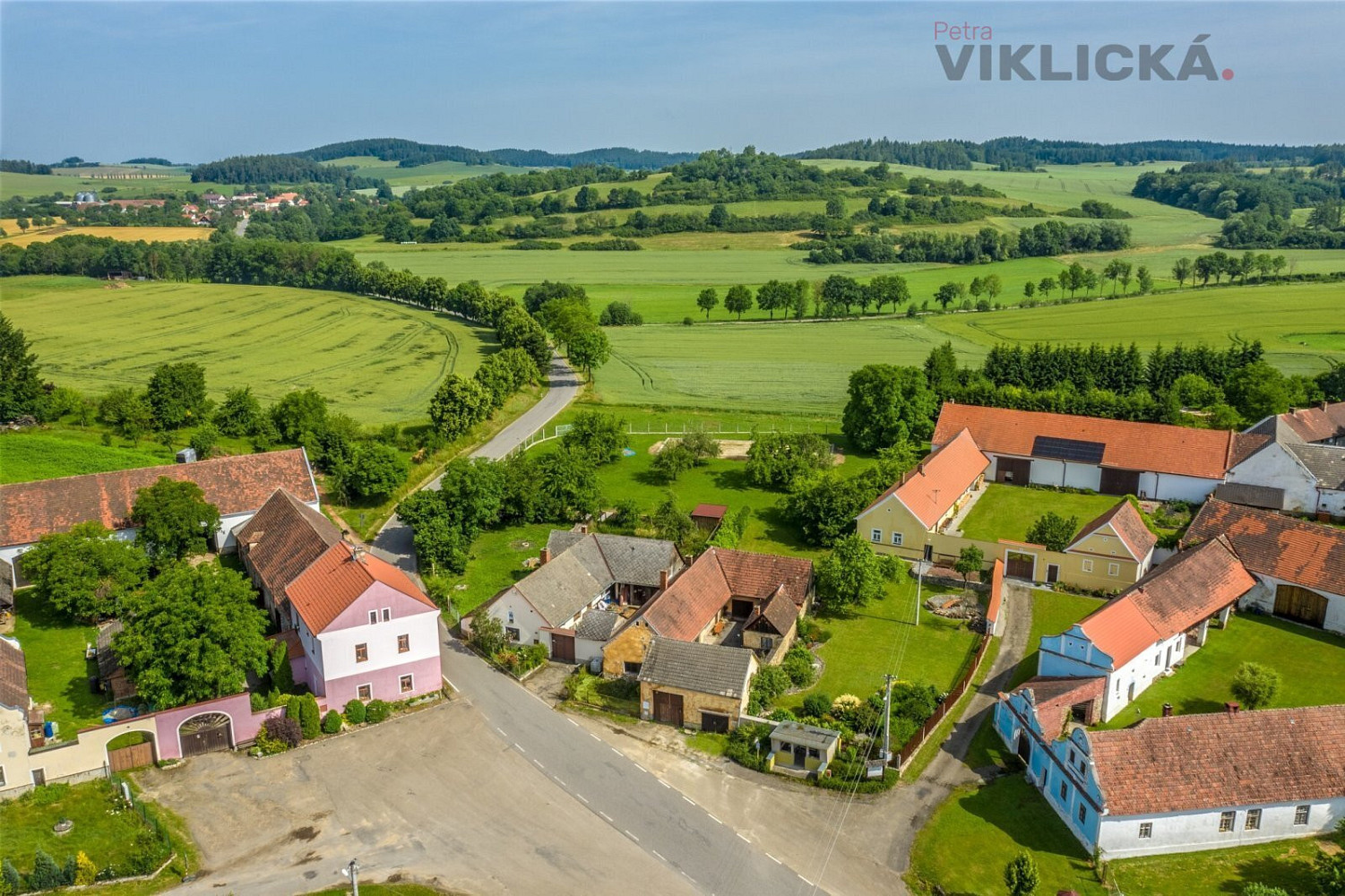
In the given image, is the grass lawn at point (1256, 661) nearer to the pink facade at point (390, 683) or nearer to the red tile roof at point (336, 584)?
the pink facade at point (390, 683)

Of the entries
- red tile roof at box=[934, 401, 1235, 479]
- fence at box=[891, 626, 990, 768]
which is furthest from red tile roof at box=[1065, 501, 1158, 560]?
red tile roof at box=[934, 401, 1235, 479]

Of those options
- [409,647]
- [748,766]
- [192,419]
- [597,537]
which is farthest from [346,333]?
[748,766]

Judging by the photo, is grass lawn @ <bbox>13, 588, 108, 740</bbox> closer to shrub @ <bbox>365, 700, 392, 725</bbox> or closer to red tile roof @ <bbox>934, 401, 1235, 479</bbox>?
shrub @ <bbox>365, 700, 392, 725</bbox>

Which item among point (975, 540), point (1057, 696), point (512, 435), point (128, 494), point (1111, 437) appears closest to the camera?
point (1057, 696)

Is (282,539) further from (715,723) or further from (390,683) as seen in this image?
(715,723)

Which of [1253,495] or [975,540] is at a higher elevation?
→ [1253,495]

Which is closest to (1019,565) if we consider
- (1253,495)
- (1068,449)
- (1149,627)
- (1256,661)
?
(1149,627)
